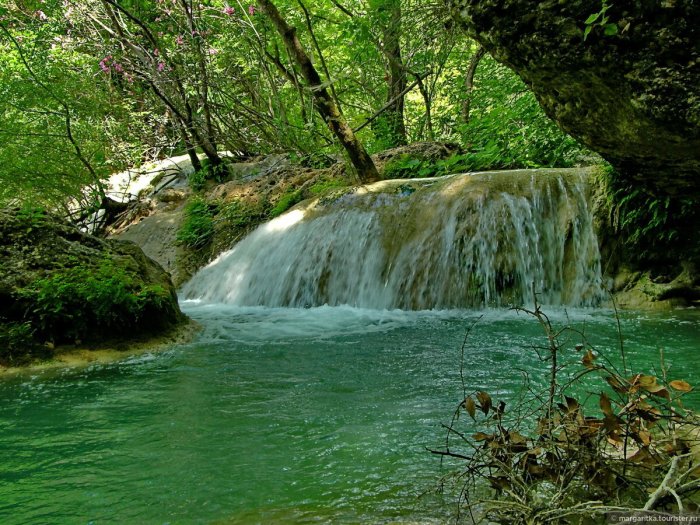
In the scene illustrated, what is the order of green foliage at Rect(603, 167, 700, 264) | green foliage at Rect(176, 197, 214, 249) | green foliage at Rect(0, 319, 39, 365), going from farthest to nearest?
green foliage at Rect(176, 197, 214, 249) < green foliage at Rect(603, 167, 700, 264) < green foliage at Rect(0, 319, 39, 365)

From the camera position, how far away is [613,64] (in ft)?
11.6

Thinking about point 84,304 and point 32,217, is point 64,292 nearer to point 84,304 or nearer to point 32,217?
point 84,304

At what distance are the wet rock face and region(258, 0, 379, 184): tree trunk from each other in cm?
402

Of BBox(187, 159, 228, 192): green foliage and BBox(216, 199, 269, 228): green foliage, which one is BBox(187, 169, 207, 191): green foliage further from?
BBox(216, 199, 269, 228): green foliage

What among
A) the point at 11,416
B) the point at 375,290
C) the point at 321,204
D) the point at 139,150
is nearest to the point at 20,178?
the point at 139,150

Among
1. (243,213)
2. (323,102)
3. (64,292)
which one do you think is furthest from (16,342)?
(243,213)

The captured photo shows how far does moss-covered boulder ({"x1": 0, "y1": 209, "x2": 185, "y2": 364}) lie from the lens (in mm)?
4891

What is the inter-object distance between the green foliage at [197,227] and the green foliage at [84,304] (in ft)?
18.2

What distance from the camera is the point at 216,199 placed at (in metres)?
12.0

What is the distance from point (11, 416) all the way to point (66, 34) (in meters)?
10.1

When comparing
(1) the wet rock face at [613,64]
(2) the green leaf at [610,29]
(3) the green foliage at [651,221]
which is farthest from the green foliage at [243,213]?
(2) the green leaf at [610,29]

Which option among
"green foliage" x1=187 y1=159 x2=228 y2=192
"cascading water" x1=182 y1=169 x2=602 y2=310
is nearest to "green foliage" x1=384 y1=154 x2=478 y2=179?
"cascading water" x1=182 y1=169 x2=602 y2=310

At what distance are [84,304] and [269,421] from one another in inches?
118

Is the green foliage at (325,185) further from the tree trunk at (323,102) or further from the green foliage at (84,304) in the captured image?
the green foliage at (84,304)
